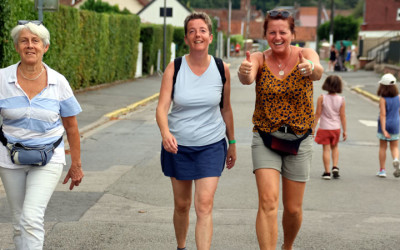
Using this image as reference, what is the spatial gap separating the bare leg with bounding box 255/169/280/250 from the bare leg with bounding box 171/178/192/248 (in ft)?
1.77

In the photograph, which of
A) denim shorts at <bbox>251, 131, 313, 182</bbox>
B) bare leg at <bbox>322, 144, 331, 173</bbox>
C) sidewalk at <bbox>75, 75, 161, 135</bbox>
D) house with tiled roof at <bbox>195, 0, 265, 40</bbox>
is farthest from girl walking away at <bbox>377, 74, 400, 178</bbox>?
house with tiled roof at <bbox>195, 0, 265, 40</bbox>

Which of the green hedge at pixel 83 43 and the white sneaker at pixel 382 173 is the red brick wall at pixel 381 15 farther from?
the white sneaker at pixel 382 173

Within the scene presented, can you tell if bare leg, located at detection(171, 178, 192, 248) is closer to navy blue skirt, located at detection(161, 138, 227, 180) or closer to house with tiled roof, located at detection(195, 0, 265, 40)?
navy blue skirt, located at detection(161, 138, 227, 180)

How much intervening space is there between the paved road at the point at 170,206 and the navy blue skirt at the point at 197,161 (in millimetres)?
1044

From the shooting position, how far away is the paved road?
6.20m

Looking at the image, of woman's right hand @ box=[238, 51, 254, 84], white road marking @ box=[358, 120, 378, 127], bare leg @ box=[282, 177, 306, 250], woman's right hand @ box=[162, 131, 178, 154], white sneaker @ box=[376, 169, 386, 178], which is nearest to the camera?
woman's right hand @ box=[238, 51, 254, 84]

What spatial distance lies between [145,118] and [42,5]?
17.2ft

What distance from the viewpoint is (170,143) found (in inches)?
194

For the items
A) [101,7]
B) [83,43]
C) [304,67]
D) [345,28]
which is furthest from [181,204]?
[345,28]

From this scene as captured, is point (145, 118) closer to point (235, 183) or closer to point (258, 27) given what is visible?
point (235, 183)

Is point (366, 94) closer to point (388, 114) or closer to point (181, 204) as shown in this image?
point (388, 114)

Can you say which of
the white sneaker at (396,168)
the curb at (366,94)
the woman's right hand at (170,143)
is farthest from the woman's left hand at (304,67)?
the curb at (366,94)

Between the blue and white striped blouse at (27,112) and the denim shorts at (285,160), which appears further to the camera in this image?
the denim shorts at (285,160)

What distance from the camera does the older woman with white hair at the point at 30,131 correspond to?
4.50 metres
